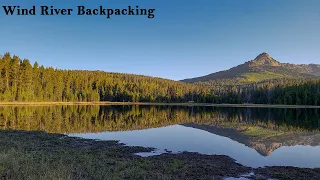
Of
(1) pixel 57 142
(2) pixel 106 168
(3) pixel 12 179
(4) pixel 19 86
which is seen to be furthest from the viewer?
(4) pixel 19 86

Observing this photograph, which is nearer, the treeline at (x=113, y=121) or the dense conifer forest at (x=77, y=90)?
the treeline at (x=113, y=121)

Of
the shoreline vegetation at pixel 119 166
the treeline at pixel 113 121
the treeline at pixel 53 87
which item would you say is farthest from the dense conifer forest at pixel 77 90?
the shoreline vegetation at pixel 119 166

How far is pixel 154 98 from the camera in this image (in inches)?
7598

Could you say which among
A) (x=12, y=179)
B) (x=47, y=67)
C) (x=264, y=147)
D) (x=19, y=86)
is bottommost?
(x=264, y=147)

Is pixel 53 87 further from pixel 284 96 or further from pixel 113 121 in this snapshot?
pixel 284 96

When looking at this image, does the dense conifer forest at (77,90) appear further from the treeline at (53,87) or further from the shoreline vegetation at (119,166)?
the shoreline vegetation at (119,166)

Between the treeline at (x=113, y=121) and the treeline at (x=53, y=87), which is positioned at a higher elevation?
the treeline at (x=53, y=87)

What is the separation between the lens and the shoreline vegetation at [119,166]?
1573 centimetres

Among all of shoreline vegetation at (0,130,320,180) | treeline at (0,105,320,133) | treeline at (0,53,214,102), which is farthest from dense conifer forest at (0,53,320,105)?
shoreline vegetation at (0,130,320,180)

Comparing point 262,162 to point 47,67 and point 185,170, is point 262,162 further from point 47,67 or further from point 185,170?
point 47,67

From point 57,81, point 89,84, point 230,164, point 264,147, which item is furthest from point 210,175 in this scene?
point 89,84

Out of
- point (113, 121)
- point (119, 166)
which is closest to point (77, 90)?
point (113, 121)

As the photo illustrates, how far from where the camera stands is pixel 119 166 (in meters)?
19.5

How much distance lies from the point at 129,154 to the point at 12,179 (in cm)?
1278
